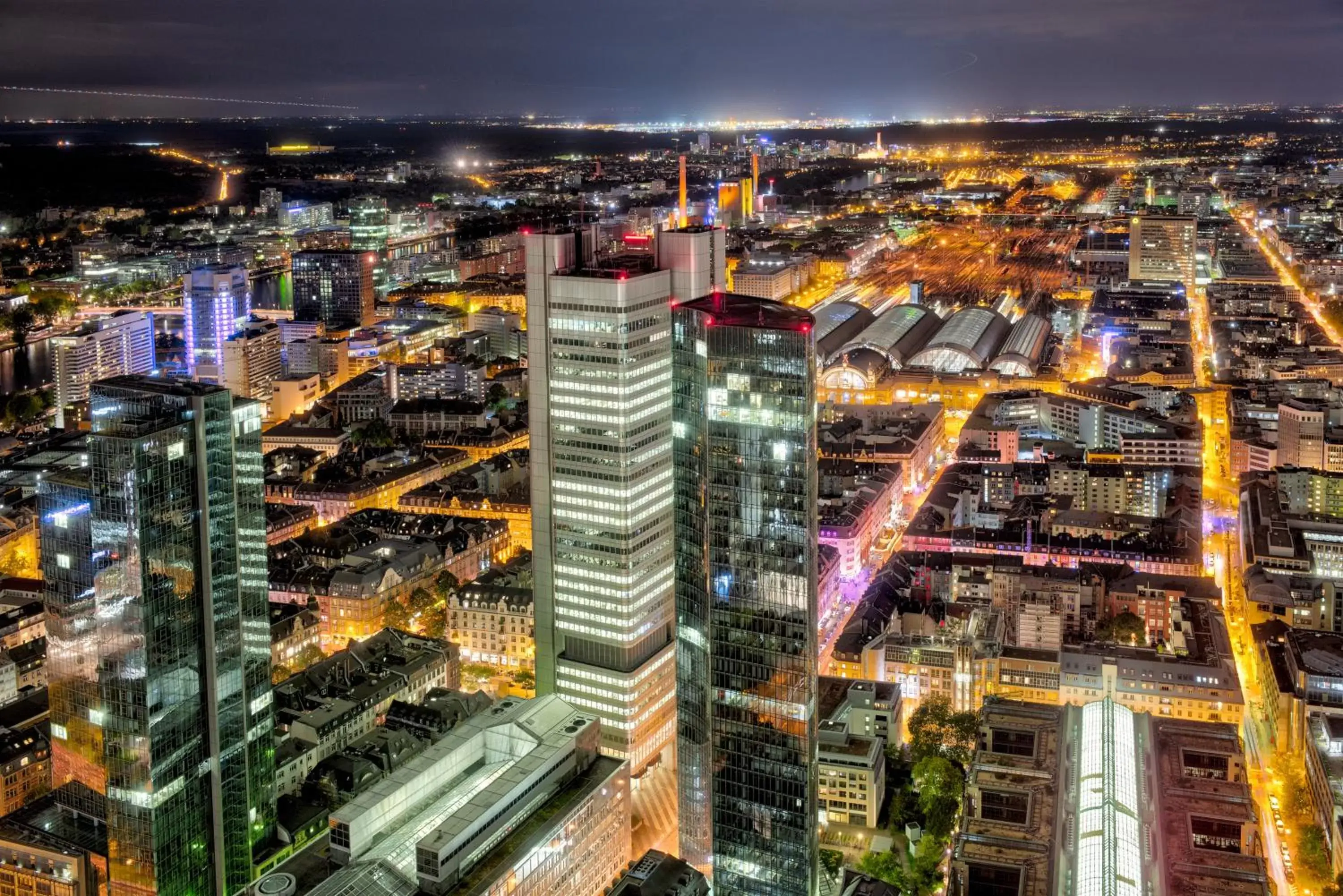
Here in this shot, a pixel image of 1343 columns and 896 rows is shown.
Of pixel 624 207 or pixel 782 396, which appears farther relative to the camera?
pixel 624 207

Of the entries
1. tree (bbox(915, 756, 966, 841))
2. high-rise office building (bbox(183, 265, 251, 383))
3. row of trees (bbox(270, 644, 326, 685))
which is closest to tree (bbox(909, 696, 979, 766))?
tree (bbox(915, 756, 966, 841))

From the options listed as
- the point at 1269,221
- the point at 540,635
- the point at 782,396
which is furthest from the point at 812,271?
the point at 782,396

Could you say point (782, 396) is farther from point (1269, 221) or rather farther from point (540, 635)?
point (1269, 221)

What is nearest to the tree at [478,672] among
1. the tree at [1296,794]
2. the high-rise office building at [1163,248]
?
the tree at [1296,794]

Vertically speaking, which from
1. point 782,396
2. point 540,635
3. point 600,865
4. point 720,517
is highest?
point 782,396

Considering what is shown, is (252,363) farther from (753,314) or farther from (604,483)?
(753,314)

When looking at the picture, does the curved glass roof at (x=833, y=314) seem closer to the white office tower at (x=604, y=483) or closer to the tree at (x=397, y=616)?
the tree at (x=397, y=616)

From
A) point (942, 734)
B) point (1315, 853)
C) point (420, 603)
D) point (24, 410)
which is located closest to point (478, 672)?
point (420, 603)

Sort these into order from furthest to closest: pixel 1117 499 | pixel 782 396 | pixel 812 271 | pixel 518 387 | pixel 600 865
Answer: pixel 812 271 → pixel 518 387 → pixel 1117 499 → pixel 600 865 → pixel 782 396
